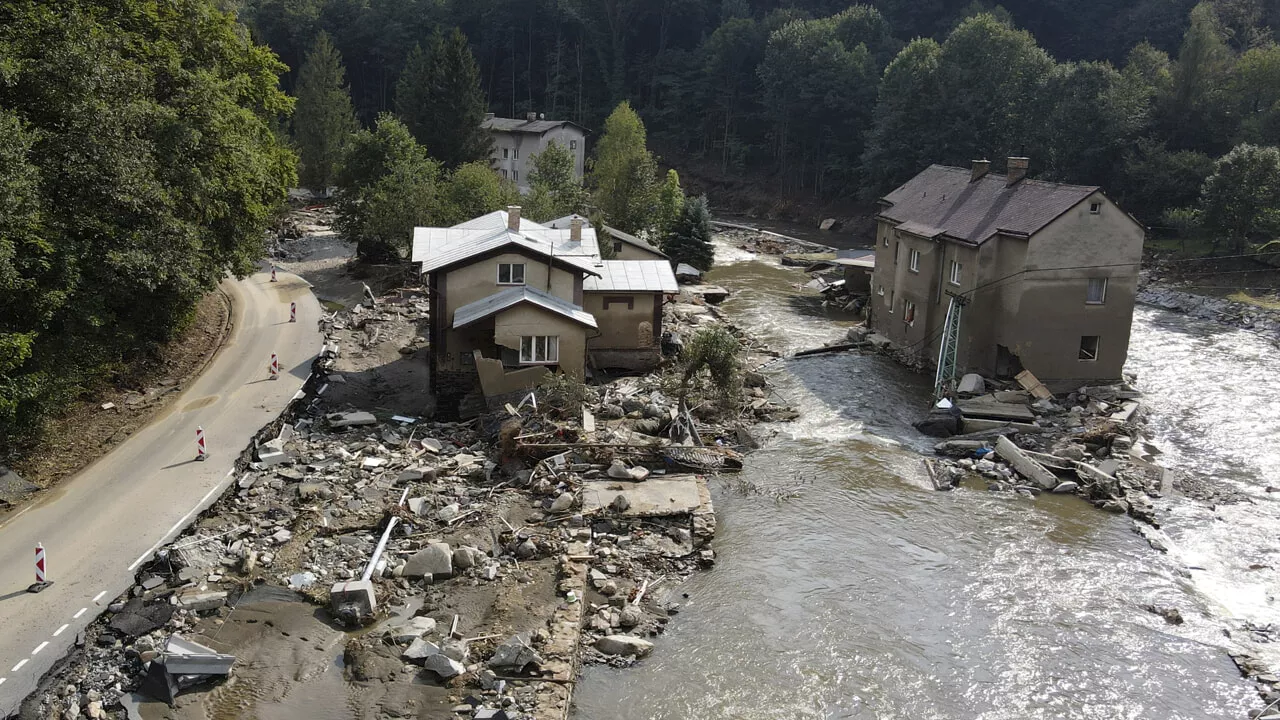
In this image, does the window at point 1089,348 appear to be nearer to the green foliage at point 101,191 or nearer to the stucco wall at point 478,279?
the stucco wall at point 478,279

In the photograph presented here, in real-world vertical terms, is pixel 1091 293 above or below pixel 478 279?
above

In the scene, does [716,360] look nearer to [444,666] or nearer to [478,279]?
[478,279]

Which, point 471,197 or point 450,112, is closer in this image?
point 471,197

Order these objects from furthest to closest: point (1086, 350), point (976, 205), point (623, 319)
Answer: point (976, 205), point (623, 319), point (1086, 350)

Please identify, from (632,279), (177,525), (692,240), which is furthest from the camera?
(692,240)

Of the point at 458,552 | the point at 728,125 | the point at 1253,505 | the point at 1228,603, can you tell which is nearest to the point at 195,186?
the point at 458,552

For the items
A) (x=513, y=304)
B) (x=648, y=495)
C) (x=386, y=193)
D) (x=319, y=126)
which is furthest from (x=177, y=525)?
(x=319, y=126)

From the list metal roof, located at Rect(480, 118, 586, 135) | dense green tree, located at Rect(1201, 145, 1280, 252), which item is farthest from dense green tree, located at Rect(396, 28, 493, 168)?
dense green tree, located at Rect(1201, 145, 1280, 252)
